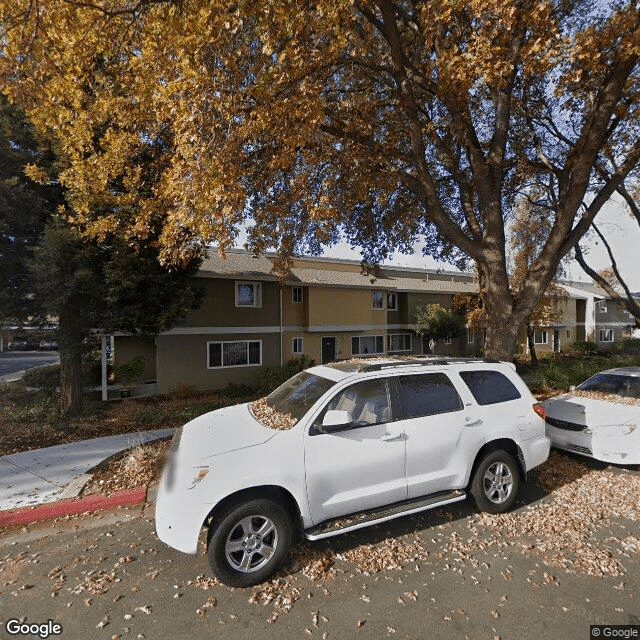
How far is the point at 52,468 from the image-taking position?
6.43 meters

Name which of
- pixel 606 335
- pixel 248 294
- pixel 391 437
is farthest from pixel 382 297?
pixel 606 335

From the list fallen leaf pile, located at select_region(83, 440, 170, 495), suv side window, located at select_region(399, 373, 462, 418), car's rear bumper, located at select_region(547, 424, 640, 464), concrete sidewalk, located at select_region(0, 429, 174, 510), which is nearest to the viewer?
suv side window, located at select_region(399, 373, 462, 418)

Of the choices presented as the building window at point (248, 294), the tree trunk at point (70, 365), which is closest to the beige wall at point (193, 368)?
the building window at point (248, 294)

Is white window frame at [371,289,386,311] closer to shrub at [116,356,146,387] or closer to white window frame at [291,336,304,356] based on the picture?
white window frame at [291,336,304,356]

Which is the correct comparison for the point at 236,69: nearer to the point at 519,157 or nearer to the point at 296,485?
the point at 296,485

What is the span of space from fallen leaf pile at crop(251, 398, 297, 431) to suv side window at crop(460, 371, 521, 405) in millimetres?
2424

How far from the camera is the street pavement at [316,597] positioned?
3109mm

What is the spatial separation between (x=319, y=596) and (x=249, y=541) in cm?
80

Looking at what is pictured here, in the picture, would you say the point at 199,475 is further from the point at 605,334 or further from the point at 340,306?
the point at 605,334

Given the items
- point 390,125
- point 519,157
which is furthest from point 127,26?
point 519,157

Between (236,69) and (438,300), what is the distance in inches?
901

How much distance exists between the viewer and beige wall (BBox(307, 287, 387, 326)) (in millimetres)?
19750

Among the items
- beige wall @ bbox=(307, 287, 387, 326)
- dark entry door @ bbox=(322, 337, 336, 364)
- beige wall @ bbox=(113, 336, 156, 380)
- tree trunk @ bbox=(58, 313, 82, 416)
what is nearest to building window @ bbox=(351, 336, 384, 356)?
beige wall @ bbox=(307, 287, 387, 326)

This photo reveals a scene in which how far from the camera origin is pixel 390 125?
9719 mm
